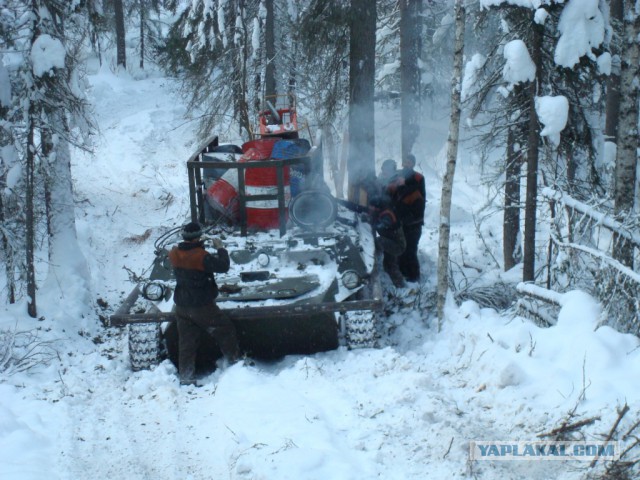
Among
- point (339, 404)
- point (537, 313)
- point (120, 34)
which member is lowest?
point (339, 404)

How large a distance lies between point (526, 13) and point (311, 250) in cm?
403

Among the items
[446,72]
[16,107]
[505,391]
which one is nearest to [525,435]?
[505,391]

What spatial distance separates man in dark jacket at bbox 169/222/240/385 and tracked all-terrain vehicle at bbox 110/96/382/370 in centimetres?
22

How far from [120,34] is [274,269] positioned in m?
27.9

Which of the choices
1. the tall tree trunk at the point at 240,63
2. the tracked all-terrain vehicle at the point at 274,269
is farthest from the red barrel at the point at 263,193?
the tall tree trunk at the point at 240,63

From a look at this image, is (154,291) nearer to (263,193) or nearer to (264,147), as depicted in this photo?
(263,193)

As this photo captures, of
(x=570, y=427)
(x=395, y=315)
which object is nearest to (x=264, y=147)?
(x=395, y=315)

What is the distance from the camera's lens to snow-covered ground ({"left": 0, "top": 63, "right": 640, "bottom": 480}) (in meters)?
5.05

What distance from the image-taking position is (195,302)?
7223 mm

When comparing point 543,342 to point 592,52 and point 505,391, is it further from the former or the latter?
point 592,52

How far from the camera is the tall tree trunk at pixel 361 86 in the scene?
12992 mm

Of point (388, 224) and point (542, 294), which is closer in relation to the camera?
point (542, 294)

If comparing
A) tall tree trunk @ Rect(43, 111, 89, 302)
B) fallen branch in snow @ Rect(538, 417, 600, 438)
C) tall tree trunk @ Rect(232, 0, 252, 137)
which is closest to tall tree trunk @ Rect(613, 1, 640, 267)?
fallen branch in snow @ Rect(538, 417, 600, 438)

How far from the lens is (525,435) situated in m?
5.12
